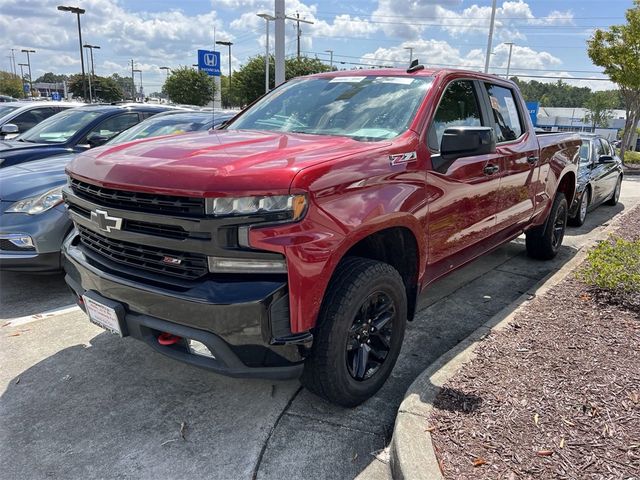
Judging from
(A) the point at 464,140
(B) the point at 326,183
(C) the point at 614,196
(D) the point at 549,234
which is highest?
(A) the point at 464,140

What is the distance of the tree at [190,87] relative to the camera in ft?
147

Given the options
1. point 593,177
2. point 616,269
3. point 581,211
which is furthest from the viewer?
point 593,177

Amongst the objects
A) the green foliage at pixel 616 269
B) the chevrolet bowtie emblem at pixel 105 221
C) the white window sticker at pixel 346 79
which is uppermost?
the white window sticker at pixel 346 79

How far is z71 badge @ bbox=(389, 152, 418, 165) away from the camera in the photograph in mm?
2896

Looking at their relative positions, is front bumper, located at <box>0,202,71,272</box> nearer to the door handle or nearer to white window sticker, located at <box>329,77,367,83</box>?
white window sticker, located at <box>329,77,367,83</box>

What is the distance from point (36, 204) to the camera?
454 centimetres

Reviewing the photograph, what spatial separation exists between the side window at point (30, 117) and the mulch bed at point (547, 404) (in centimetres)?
965

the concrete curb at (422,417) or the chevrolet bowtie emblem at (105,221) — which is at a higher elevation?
the chevrolet bowtie emblem at (105,221)

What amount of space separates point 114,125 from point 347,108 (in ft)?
16.7

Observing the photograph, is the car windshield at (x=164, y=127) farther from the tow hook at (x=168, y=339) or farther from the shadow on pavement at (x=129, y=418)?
the tow hook at (x=168, y=339)

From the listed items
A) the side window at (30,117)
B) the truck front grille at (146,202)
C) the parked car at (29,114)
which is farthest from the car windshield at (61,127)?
the truck front grille at (146,202)

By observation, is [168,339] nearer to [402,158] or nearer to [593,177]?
[402,158]

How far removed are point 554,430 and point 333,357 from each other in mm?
1143

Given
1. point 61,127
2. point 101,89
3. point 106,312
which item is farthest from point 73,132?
point 101,89
